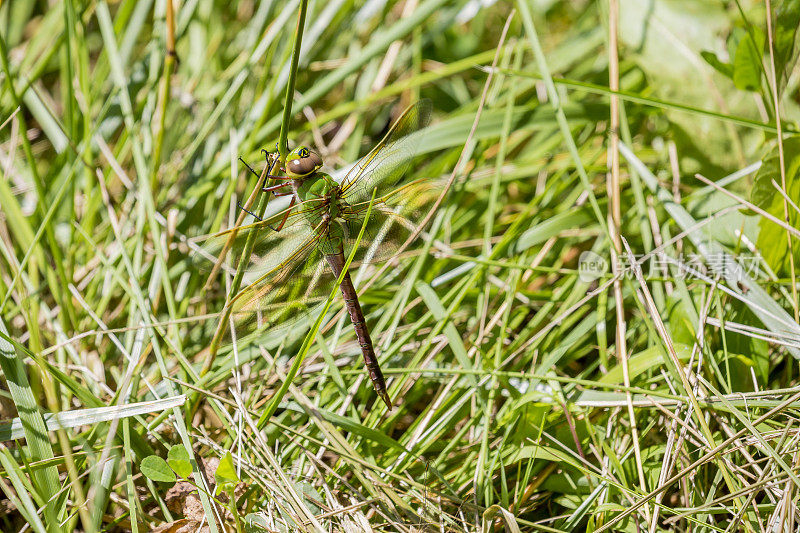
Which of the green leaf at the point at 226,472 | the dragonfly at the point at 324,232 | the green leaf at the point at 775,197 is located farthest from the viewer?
the green leaf at the point at 775,197

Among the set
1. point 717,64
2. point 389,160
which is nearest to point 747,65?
point 717,64

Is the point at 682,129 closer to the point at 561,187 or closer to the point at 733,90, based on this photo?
the point at 733,90

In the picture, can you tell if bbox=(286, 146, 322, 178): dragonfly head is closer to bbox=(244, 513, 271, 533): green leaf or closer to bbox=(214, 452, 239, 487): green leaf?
bbox=(214, 452, 239, 487): green leaf

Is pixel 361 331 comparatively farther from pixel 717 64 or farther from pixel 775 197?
pixel 717 64

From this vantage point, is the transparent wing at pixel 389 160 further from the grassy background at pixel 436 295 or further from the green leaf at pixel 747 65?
the green leaf at pixel 747 65

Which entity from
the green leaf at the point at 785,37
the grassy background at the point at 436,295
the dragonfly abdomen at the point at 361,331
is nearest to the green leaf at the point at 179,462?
the grassy background at the point at 436,295

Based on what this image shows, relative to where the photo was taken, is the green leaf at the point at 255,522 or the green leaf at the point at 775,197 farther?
the green leaf at the point at 775,197

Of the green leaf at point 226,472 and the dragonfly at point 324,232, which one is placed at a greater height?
the dragonfly at point 324,232

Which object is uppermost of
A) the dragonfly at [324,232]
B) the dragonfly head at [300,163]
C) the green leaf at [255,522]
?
the dragonfly head at [300,163]
